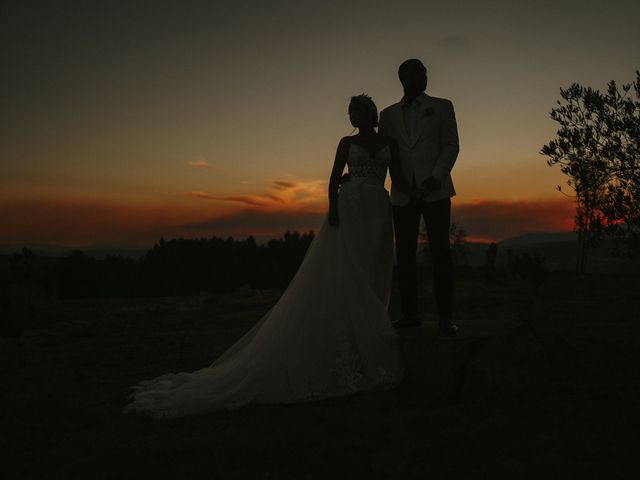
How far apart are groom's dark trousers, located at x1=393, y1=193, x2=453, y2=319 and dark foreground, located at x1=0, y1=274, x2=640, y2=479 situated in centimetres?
50

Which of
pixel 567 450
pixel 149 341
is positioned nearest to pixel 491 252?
pixel 149 341

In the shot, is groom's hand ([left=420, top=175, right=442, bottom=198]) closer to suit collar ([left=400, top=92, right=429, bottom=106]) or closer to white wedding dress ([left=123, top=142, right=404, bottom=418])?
white wedding dress ([left=123, top=142, right=404, bottom=418])

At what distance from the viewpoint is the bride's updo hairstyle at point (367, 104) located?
680 centimetres

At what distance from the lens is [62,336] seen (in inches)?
520

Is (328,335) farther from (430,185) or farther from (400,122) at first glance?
(400,122)

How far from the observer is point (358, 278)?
6781 millimetres

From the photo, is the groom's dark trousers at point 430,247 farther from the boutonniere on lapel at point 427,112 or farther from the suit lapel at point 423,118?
the boutonniere on lapel at point 427,112

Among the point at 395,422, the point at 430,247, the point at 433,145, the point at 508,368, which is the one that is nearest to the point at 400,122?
the point at 433,145

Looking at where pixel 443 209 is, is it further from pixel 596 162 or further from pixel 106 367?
pixel 106 367

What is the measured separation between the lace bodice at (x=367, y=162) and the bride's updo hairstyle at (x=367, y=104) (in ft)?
1.29

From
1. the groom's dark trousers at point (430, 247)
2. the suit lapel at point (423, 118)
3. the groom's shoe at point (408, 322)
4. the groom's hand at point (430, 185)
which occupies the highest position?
the suit lapel at point (423, 118)

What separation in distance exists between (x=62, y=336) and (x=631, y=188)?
12456 millimetres

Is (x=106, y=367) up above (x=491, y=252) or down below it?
below

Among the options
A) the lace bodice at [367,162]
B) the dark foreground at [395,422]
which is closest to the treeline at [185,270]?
the dark foreground at [395,422]
